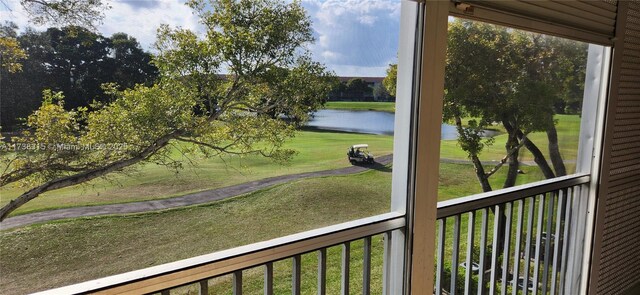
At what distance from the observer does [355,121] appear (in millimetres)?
1883

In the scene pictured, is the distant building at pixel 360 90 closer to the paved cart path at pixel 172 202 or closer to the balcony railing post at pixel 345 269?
the paved cart path at pixel 172 202

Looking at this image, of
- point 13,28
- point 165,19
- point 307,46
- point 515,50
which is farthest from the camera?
point 515,50

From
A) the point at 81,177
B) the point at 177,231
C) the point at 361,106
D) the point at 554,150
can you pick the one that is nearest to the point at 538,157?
the point at 554,150

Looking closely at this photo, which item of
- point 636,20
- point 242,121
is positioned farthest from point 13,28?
point 636,20

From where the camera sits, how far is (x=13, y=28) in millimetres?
1035

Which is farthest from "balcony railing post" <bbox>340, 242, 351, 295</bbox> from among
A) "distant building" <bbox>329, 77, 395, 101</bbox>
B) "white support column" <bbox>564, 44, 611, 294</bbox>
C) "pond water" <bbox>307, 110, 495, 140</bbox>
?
"white support column" <bbox>564, 44, 611, 294</bbox>

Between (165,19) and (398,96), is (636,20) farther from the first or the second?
(165,19)

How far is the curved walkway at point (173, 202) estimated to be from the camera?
112 cm

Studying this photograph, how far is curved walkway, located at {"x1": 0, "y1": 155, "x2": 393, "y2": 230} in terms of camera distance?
3.67 feet

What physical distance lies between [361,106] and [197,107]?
772 millimetres

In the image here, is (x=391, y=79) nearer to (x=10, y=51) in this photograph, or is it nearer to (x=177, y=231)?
(x=177, y=231)

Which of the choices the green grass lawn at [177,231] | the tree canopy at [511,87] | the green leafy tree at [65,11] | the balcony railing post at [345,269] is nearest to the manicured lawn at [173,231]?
the green grass lawn at [177,231]

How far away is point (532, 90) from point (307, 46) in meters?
2.29

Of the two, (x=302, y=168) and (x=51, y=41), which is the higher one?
(x=51, y=41)
